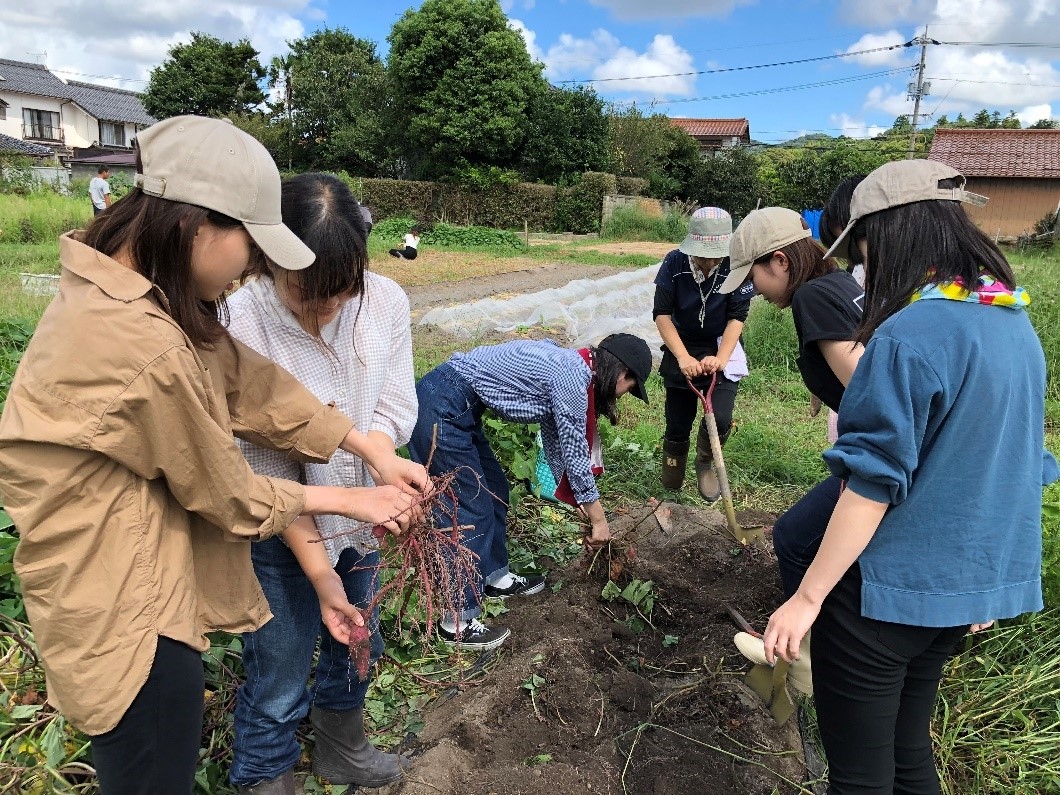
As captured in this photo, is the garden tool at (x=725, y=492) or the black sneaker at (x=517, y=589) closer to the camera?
the black sneaker at (x=517, y=589)

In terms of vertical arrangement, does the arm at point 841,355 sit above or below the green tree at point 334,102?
below

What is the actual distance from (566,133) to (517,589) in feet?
72.6

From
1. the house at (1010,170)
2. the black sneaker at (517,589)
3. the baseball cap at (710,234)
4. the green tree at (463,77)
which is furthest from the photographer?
the house at (1010,170)

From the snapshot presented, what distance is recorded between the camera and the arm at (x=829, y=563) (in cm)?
133

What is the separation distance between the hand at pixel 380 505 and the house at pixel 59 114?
4246cm

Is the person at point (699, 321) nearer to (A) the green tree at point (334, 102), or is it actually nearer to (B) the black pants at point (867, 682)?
(B) the black pants at point (867, 682)

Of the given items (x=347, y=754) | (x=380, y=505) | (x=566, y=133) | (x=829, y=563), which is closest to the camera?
(x=829, y=563)

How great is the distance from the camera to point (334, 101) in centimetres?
2788

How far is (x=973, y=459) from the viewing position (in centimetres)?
129

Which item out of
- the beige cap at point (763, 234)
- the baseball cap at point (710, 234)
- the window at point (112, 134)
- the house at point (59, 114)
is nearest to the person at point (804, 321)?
the beige cap at point (763, 234)

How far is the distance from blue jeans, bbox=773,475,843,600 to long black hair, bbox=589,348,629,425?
31.7 inches

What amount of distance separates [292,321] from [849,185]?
199 centimetres

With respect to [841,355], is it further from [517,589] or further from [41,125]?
[41,125]

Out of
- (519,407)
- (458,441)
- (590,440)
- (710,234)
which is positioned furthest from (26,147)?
(590,440)
